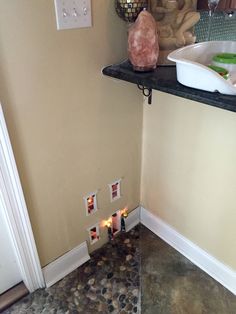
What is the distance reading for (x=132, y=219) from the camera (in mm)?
1741

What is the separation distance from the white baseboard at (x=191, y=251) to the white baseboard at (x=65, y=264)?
1.43 feet

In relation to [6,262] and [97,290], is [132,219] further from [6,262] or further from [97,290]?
[6,262]

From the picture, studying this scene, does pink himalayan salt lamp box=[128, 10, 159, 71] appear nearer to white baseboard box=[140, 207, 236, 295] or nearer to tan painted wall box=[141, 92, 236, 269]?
tan painted wall box=[141, 92, 236, 269]

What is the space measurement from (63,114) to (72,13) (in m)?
0.37

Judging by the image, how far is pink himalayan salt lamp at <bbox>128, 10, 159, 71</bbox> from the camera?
98 cm

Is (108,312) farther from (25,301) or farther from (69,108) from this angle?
(69,108)

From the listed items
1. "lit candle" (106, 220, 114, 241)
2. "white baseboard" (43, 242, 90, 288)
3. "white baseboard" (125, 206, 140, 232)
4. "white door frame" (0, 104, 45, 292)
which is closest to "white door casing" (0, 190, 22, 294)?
"white door frame" (0, 104, 45, 292)

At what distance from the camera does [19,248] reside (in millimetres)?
1247

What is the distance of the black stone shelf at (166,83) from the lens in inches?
31.8

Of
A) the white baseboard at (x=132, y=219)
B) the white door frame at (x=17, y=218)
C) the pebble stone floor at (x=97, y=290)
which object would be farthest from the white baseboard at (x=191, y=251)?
the white door frame at (x=17, y=218)

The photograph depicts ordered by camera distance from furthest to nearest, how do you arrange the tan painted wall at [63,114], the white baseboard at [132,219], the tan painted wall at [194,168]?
1. the white baseboard at [132,219]
2. the tan painted wall at [194,168]
3. the tan painted wall at [63,114]

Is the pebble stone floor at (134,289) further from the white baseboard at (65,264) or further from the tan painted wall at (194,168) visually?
the tan painted wall at (194,168)

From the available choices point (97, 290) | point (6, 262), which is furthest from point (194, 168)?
point (6, 262)

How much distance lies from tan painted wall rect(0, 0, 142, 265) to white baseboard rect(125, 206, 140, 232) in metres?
0.22
